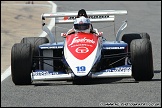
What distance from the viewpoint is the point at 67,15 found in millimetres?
15062

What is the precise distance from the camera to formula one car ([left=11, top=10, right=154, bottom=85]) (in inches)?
499

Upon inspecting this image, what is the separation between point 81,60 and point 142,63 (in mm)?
1117

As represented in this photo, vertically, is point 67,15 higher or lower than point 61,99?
higher

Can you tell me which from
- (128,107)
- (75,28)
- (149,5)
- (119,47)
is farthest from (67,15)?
(149,5)

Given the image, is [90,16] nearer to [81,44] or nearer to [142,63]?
[81,44]

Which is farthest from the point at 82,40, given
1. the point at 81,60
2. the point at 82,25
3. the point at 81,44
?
the point at 81,60

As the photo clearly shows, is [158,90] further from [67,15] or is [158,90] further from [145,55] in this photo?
[67,15]

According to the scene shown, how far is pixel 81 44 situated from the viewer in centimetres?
1336

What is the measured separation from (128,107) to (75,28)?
4933 mm

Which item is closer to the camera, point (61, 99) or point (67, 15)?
point (61, 99)

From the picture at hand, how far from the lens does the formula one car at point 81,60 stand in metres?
12.7

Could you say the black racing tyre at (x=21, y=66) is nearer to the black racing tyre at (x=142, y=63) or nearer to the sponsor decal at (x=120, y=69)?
the sponsor decal at (x=120, y=69)

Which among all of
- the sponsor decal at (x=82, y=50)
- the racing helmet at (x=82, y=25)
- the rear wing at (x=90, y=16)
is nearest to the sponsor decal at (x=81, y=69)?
the sponsor decal at (x=82, y=50)

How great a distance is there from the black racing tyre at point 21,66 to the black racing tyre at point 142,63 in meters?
1.92
